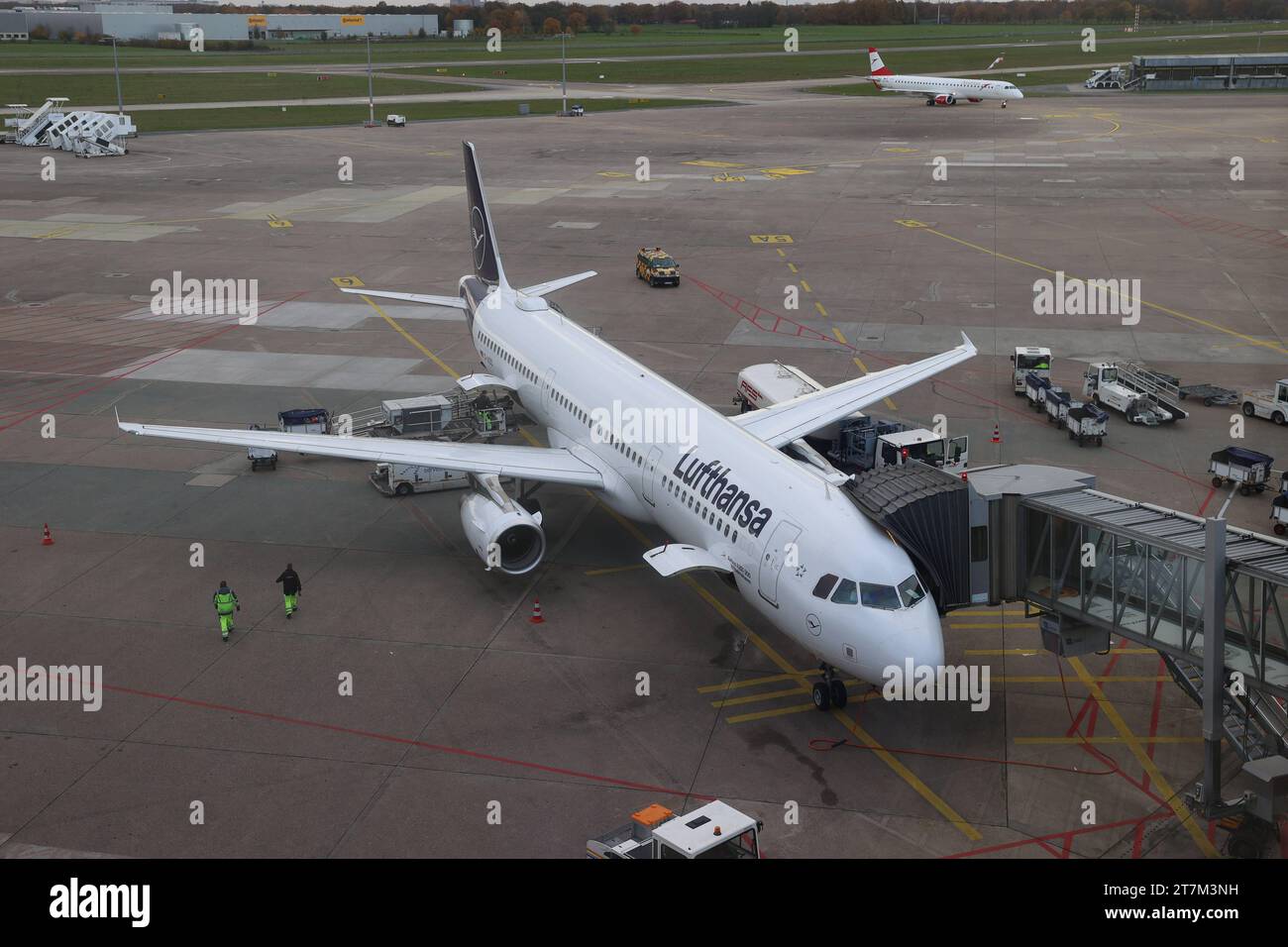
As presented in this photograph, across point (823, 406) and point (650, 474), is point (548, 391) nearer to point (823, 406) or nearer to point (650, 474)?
point (650, 474)

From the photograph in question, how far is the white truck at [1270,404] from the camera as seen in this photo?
4372 centimetres

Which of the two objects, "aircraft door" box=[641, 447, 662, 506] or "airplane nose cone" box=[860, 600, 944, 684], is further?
"aircraft door" box=[641, 447, 662, 506]

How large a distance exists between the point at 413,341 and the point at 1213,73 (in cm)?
15322

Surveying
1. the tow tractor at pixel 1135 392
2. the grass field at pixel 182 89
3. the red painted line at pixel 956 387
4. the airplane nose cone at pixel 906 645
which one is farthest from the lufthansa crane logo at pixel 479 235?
the grass field at pixel 182 89

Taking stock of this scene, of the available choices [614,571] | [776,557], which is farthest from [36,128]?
[776,557]

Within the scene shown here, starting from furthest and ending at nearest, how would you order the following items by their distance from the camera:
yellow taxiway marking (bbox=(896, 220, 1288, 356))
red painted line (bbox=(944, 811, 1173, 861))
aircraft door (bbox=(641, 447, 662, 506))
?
yellow taxiway marking (bbox=(896, 220, 1288, 356)), aircraft door (bbox=(641, 447, 662, 506)), red painted line (bbox=(944, 811, 1173, 861))

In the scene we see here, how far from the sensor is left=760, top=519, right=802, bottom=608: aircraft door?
25.9 metres

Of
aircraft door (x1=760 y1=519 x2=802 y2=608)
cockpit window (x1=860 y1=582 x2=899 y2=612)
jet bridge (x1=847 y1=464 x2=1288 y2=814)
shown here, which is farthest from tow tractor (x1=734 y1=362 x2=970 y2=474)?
cockpit window (x1=860 y1=582 x2=899 y2=612)

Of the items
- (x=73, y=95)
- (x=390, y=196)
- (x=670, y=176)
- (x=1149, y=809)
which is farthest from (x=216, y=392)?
(x=73, y=95)

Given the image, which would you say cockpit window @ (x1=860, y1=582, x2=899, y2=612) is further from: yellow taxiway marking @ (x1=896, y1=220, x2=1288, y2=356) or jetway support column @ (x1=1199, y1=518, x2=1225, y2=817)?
yellow taxiway marking @ (x1=896, y1=220, x2=1288, y2=356)

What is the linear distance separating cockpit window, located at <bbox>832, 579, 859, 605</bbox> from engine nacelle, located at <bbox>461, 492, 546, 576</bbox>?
1040 cm

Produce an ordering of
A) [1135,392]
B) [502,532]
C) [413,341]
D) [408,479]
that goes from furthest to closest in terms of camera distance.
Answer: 1. [413,341]
2. [1135,392]
3. [408,479]
4. [502,532]

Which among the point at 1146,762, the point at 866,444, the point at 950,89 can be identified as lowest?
the point at 1146,762

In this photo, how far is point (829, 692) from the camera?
2639cm
